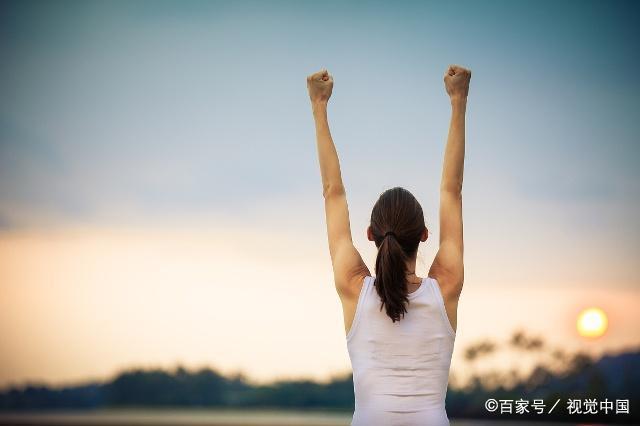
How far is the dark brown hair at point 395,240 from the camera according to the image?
2309mm

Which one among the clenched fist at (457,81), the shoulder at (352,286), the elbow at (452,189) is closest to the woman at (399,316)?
the shoulder at (352,286)

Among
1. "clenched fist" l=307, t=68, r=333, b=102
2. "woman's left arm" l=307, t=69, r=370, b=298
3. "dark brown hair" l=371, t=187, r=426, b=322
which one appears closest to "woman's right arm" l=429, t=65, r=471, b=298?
"dark brown hair" l=371, t=187, r=426, b=322

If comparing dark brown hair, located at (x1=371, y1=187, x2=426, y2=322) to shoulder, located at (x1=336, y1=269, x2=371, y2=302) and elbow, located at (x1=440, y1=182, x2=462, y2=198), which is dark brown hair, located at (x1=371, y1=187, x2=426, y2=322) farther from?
elbow, located at (x1=440, y1=182, x2=462, y2=198)

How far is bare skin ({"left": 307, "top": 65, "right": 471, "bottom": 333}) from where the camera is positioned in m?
2.41

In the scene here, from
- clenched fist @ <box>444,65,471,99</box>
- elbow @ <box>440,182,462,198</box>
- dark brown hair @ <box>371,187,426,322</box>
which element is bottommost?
dark brown hair @ <box>371,187,426,322</box>

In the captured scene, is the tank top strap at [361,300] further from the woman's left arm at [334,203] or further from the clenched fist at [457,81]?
the clenched fist at [457,81]

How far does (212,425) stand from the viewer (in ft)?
122

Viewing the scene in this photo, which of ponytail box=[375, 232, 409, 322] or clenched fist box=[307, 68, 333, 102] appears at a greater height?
clenched fist box=[307, 68, 333, 102]

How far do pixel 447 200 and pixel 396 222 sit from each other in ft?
1.00

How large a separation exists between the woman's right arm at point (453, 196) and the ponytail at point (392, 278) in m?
0.16

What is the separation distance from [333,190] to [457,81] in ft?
2.13

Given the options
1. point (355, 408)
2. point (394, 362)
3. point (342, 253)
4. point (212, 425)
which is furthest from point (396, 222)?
point (212, 425)

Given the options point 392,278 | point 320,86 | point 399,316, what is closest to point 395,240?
point 392,278

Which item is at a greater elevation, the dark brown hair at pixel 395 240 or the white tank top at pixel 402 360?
the dark brown hair at pixel 395 240
